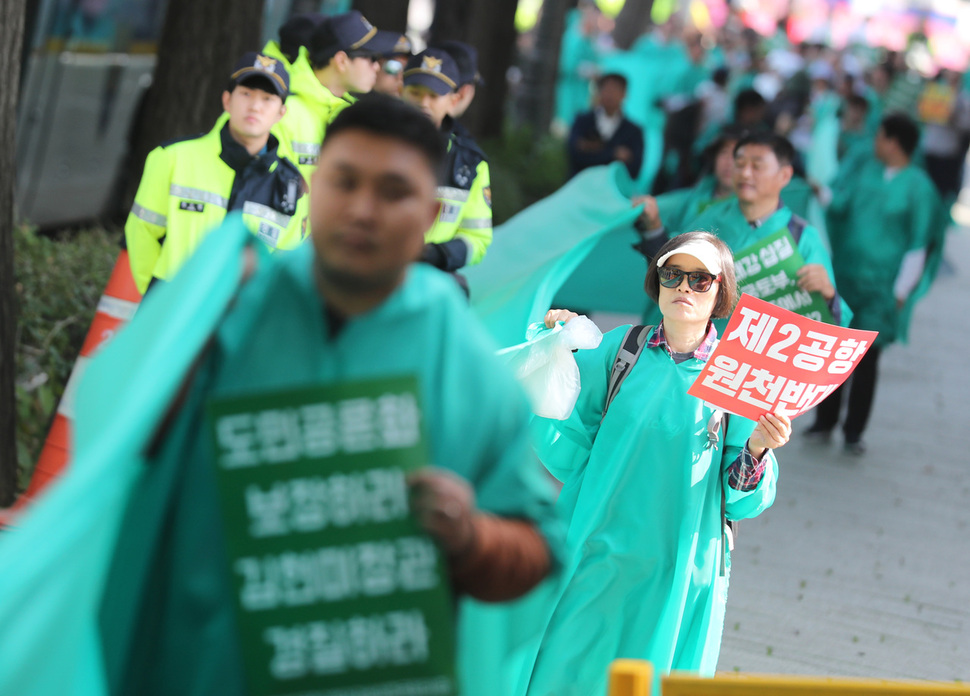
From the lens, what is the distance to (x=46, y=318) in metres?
6.24

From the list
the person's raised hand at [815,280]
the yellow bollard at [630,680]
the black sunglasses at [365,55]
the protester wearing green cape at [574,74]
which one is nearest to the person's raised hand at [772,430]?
the yellow bollard at [630,680]

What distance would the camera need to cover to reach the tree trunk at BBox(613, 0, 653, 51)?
2523cm

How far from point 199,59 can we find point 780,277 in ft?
13.4

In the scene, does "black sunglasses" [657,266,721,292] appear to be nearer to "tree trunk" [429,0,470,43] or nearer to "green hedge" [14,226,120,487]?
"green hedge" [14,226,120,487]

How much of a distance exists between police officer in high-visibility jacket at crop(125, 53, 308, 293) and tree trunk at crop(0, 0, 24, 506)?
1.54 feet

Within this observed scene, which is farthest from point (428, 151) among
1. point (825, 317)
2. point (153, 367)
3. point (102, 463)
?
point (825, 317)

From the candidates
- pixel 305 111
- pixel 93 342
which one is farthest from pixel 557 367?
→ pixel 305 111

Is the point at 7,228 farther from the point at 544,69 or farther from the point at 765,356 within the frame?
the point at 544,69

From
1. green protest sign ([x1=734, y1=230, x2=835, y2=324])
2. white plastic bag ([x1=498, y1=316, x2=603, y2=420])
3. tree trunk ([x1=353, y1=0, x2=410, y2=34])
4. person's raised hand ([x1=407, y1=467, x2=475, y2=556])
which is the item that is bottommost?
white plastic bag ([x1=498, y1=316, x2=603, y2=420])

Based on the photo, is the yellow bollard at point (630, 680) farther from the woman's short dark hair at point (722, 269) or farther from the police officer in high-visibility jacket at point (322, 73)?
the police officer in high-visibility jacket at point (322, 73)

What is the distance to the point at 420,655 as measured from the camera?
6.48ft

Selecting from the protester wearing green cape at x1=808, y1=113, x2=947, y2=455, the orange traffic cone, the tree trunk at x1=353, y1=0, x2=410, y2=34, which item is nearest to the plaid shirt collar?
the orange traffic cone

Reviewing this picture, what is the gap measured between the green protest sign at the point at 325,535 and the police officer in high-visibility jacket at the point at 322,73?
13.0 feet

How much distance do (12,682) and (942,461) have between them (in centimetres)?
771
